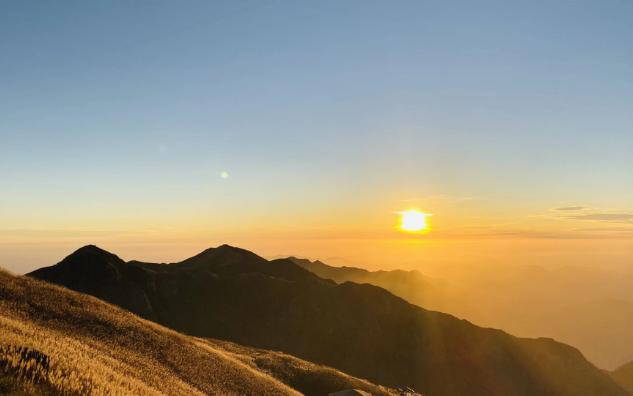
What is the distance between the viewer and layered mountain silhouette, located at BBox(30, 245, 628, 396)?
122375 millimetres

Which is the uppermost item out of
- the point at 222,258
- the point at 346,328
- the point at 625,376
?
the point at 222,258

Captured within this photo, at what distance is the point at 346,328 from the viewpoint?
138 metres

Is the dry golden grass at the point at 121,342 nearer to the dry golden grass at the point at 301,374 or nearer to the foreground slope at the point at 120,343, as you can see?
the foreground slope at the point at 120,343

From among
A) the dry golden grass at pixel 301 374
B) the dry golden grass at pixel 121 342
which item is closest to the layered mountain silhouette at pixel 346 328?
the dry golden grass at pixel 301 374

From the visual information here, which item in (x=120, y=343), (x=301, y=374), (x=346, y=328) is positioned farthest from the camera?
(x=346, y=328)

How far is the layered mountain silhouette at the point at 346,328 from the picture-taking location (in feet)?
401

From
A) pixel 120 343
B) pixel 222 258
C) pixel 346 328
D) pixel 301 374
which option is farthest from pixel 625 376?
pixel 120 343

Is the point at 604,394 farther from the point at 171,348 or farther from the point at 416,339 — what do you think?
the point at 171,348

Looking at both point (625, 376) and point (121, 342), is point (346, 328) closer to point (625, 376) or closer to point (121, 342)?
point (121, 342)

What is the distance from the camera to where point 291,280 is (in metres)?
164

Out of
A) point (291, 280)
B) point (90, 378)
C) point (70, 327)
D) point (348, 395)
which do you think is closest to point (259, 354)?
point (348, 395)

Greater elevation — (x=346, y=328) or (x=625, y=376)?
(x=346, y=328)

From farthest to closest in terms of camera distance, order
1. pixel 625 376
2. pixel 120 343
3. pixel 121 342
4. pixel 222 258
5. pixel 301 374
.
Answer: pixel 222 258 < pixel 625 376 < pixel 301 374 < pixel 121 342 < pixel 120 343

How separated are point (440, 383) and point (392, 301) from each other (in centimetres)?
3365
